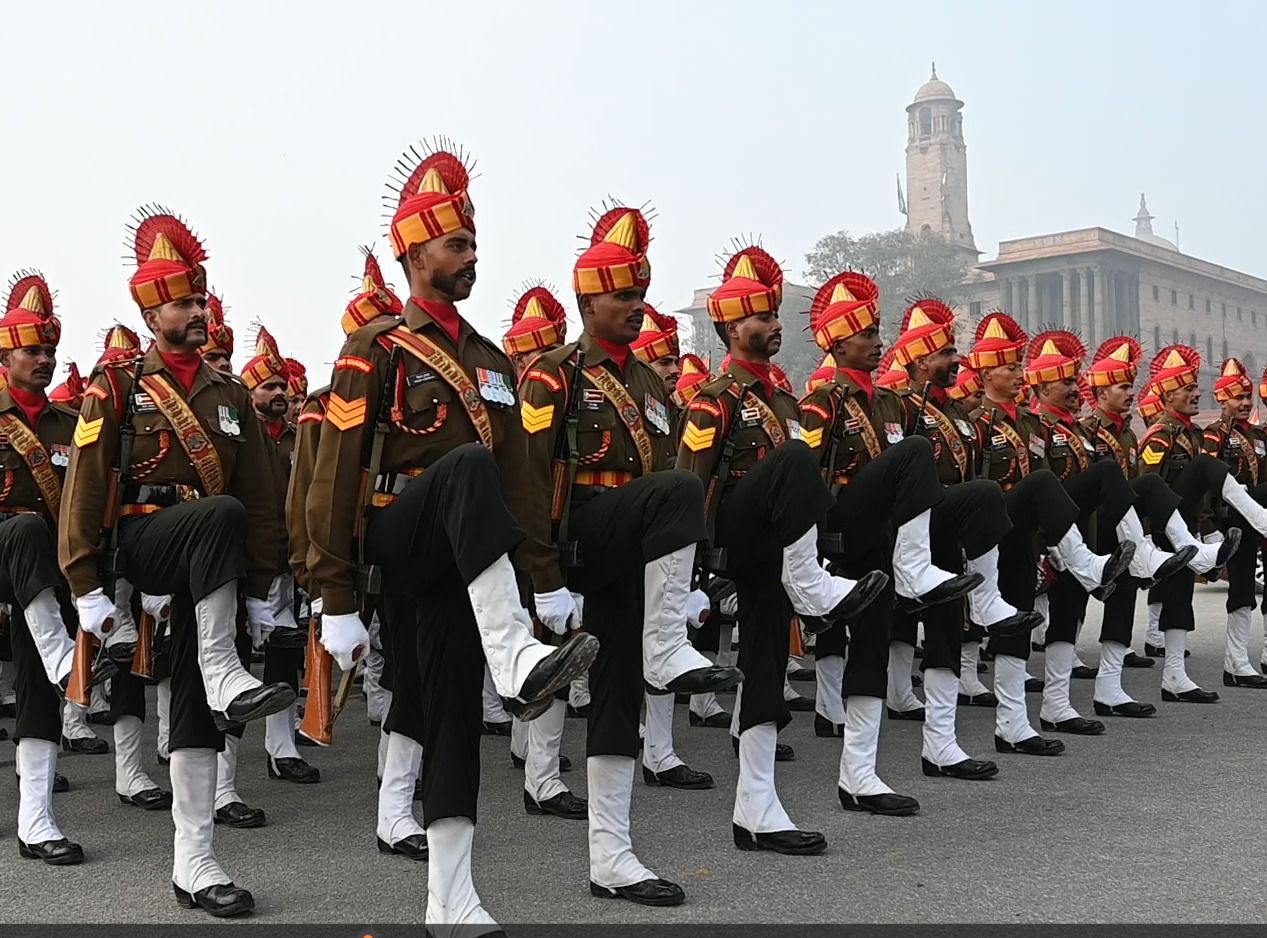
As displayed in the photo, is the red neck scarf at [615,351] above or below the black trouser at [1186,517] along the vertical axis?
above

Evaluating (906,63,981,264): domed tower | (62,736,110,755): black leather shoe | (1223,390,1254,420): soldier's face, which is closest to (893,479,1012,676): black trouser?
(1223,390,1254,420): soldier's face

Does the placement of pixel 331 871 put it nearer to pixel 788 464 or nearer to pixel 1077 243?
pixel 788 464

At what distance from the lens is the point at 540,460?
18.8 feet

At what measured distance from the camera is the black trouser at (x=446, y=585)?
4566 millimetres

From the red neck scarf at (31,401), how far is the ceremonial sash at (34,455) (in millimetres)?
76

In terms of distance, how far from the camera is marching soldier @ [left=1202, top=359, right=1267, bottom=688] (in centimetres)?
1150

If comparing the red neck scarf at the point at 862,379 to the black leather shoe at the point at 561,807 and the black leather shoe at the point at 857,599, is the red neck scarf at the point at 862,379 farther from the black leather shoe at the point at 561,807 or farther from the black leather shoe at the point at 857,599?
the black leather shoe at the point at 561,807

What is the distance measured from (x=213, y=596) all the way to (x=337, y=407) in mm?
1027

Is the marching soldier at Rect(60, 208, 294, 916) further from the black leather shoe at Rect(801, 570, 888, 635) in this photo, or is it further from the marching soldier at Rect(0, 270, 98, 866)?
the black leather shoe at Rect(801, 570, 888, 635)

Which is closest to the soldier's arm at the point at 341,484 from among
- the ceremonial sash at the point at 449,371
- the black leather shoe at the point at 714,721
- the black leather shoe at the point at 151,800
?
the ceremonial sash at the point at 449,371

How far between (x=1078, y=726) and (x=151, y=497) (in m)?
6.04

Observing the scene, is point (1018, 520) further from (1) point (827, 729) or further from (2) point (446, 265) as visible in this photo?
(2) point (446, 265)

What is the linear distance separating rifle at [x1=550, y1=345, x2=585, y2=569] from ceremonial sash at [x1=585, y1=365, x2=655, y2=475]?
0.13 metres

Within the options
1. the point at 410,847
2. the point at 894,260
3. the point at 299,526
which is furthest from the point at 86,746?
Result: the point at 894,260
